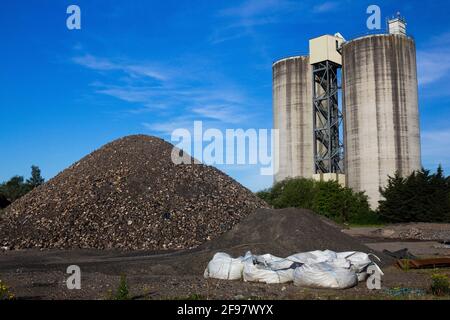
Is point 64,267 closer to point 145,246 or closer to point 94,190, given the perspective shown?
point 145,246

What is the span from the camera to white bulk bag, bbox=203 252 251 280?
10.2 meters

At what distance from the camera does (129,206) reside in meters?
21.0

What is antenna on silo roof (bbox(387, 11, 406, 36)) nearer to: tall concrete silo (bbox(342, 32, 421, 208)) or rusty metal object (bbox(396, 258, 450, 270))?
tall concrete silo (bbox(342, 32, 421, 208))

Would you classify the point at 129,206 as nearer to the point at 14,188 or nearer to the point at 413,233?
the point at 413,233

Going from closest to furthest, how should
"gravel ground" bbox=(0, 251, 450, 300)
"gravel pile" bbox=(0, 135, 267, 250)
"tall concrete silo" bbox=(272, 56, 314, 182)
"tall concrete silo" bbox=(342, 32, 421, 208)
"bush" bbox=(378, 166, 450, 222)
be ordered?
"gravel ground" bbox=(0, 251, 450, 300), "gravel pile" bbox=(0, 135, 267, 250), "bush" bbox=(378, 166, 450, 222), "tall concrete silo" bbox=(342, 32, 421, 208), "tall concrete silo" bbox=(272, 56, 314, 182)

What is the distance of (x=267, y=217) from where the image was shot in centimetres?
1616

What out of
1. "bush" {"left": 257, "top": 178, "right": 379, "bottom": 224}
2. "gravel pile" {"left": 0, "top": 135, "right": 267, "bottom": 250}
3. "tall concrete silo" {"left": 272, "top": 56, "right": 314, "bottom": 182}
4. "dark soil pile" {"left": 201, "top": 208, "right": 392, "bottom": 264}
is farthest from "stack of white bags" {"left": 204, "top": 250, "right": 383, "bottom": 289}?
"tall concrete silo" {"left": 272, "top": 56, "right": 314, "bottom": 182}

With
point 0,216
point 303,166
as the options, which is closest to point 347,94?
point 303,166

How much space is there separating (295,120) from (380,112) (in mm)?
9245

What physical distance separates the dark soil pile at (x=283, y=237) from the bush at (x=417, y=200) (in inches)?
961

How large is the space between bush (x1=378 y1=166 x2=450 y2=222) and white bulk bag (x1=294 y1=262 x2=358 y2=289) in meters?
30.6

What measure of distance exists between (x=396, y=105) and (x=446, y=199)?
9346 millimetres

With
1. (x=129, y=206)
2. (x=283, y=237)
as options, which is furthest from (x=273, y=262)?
(x=129, y=206)

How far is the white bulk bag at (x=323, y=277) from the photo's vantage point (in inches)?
347
